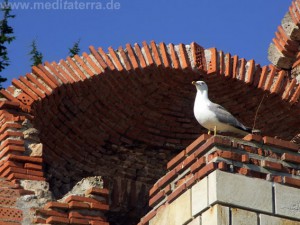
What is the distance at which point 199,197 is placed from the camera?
256 inches

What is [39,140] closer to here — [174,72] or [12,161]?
[12,161]

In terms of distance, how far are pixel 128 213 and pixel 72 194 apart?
6.39 ft

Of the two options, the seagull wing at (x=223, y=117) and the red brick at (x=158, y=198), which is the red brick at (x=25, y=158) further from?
the seagull wing at (x=223, y=117)

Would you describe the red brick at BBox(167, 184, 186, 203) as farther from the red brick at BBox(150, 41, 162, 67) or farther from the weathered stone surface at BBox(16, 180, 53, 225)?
the red brick at BBox(150, 41, 162, 67)

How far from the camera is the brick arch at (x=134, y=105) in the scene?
9516 millimetres

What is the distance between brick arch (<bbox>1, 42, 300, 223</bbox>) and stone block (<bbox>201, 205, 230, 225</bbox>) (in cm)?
329

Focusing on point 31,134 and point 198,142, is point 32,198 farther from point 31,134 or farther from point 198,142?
point 198,142

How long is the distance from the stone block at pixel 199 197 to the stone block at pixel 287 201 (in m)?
0.46

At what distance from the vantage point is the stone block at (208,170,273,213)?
6.33 metres

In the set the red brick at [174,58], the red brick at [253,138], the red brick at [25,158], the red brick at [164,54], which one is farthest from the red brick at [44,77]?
the red brick at [253,138]

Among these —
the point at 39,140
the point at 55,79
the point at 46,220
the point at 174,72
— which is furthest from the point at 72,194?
the point at 174,72

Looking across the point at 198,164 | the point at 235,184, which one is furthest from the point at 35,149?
the point at 235,184

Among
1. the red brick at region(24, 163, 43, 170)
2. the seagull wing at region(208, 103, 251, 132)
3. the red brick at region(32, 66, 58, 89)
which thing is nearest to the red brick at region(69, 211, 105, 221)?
the red brick at region(24, 163, 43, 170)

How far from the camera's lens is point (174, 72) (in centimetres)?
997
